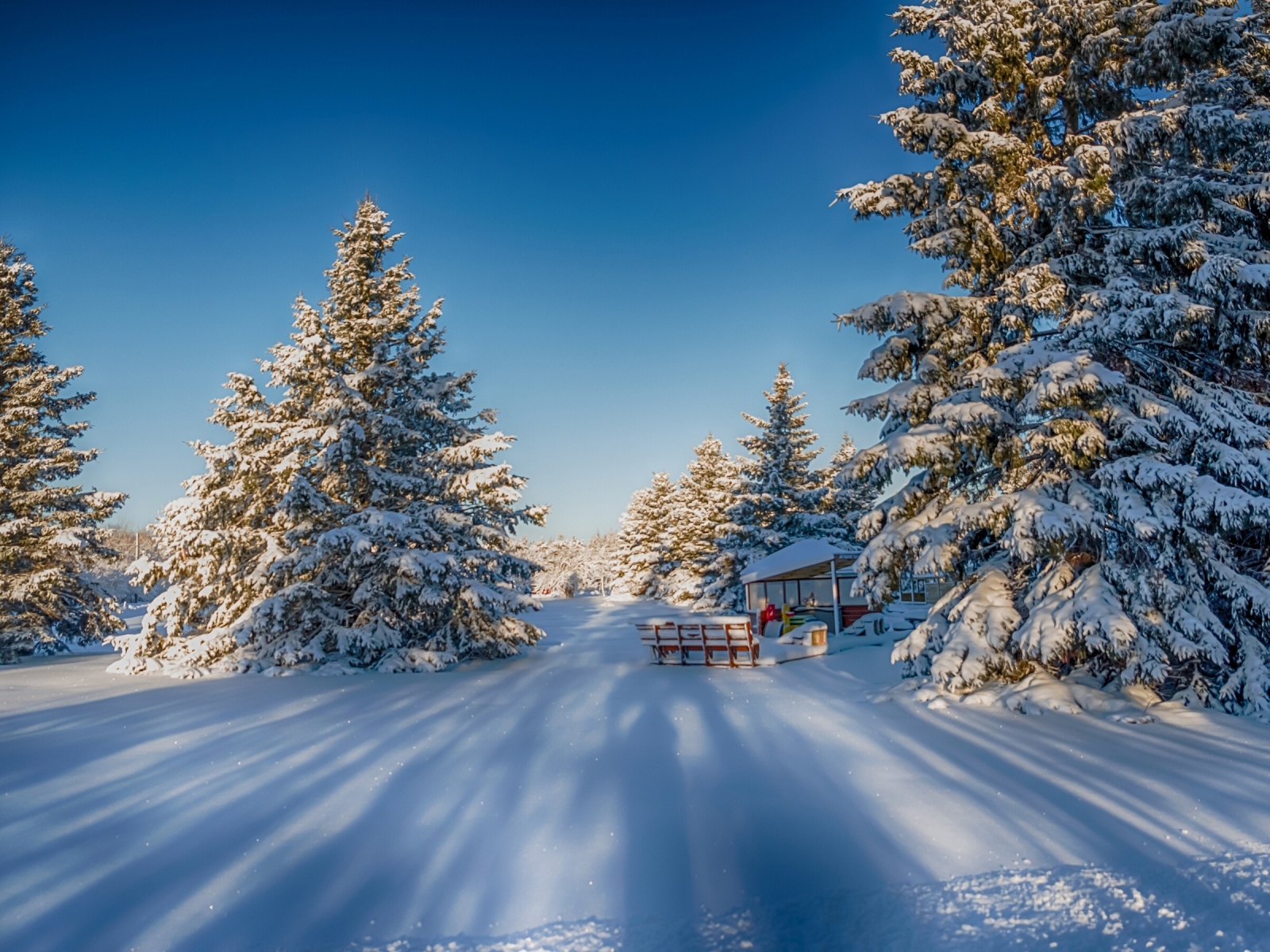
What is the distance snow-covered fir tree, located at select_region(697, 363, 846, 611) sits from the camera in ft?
96.1

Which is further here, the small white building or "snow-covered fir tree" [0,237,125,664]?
the small white building

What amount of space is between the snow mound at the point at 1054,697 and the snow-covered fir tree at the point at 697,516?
2348 centimetres

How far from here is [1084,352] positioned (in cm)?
890

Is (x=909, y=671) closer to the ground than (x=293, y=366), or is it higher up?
closer to the ground

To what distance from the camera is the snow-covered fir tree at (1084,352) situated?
27.7ft

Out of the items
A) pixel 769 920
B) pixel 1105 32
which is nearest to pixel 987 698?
pixel 769 920

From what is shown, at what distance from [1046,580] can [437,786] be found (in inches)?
309

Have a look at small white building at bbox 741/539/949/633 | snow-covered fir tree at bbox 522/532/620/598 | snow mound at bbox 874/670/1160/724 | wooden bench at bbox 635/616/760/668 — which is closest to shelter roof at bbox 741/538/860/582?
small white building at bbox 741/539/949/633

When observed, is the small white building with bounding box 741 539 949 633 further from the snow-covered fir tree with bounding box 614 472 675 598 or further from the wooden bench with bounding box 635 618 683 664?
the snow-covered fir tree with bounding box 614 472 675 598

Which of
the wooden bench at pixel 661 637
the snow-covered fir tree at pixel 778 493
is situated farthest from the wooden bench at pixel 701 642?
the snow-covered fir tree at pixel 778 493

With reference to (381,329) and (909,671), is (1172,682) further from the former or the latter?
(381,329)

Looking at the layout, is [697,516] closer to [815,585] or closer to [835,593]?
[815,585]

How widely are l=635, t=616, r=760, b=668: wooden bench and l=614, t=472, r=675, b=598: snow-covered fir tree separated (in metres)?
28.5

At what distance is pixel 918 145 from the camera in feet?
37.0
